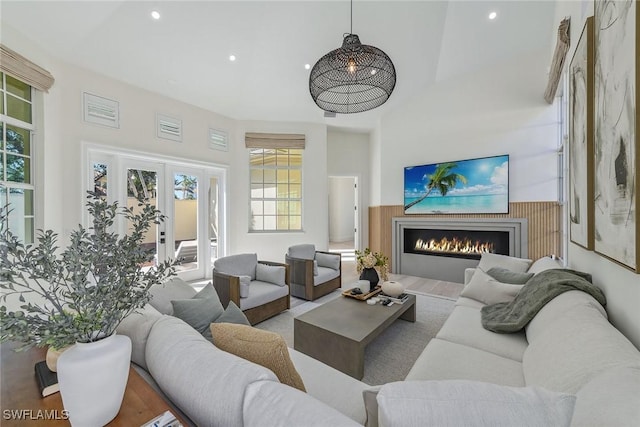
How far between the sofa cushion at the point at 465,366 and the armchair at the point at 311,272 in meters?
2.11

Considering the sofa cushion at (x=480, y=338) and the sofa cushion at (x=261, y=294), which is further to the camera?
the sofa cushion at (x=261, y=294)

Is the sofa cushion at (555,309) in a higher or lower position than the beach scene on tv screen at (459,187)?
lower

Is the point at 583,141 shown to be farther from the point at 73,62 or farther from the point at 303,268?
the point at 73,62

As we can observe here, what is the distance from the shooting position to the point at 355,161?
21.0 ft

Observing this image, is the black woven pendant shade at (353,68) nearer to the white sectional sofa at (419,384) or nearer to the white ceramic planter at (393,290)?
the white ceramic planter at (393,290)

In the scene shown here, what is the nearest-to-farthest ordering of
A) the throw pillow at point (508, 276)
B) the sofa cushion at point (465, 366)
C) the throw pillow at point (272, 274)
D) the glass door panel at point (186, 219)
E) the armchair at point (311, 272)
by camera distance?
the sofa cushion at point (465, 366), the throw pillow at point (508, 276), the throw pillow at point (272, 274), the armchair at point (311, 272), the glass door panel at point (186, 219)

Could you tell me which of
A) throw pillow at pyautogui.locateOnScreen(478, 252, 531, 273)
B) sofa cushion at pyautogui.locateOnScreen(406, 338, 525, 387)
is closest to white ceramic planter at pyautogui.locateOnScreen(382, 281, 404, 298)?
throw pillow at pyautogui.locateOnScreen(478, 252, 531, 273)

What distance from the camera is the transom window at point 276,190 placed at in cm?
534

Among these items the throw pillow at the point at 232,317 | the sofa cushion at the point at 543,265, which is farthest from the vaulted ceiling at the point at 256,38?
the throw pillow at the point at 232,317

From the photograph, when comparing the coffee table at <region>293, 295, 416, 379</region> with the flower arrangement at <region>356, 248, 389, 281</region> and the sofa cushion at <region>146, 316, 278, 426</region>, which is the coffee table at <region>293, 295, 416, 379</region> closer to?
the flower arrangement at <region>356, 248, 389, 281</region>

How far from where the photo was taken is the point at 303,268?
3605 mm

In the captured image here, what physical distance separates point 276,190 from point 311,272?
7.99 feet

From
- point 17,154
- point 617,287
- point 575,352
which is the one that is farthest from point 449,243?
point 17,154

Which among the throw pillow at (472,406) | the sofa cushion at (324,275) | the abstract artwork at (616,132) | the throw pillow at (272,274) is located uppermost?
the abstract artwork at (616,132)
